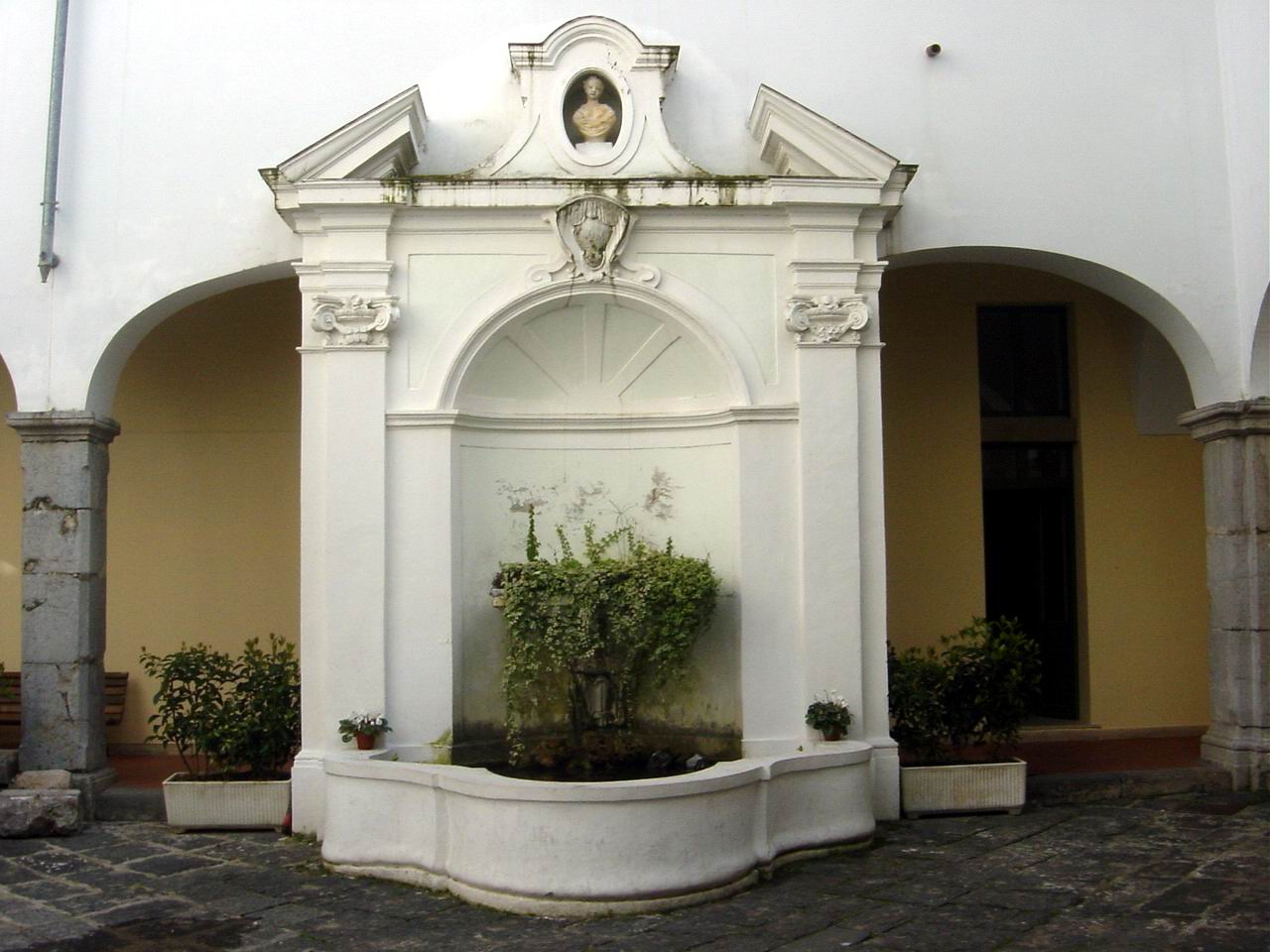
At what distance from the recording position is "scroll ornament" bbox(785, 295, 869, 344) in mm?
7781

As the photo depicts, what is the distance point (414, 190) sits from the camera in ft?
25.1

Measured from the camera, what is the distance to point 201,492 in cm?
999

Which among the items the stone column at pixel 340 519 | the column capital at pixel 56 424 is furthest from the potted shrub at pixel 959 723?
the column capital at pixel 56 424

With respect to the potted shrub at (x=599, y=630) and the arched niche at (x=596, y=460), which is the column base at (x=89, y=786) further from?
the potted shrub at (x=599, y=630)

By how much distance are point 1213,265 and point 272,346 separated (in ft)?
22.6

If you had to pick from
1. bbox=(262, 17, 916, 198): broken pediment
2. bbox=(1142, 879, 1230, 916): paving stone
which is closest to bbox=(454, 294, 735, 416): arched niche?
bbox=(262, 17, 916, 198): broken pediment

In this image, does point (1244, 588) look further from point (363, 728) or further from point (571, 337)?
point (363, 728)

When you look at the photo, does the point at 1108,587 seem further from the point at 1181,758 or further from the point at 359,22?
the point at 359,22

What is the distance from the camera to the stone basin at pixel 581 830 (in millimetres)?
6035

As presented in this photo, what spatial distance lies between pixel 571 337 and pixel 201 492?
3.61m

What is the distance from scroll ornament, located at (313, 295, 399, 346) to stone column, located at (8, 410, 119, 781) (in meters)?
1.71

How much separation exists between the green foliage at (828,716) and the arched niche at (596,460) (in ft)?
1.73

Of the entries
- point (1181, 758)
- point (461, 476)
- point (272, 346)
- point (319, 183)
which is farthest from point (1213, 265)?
point (272, 346)

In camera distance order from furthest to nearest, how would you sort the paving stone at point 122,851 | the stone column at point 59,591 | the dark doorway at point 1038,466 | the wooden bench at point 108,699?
the dark doorway at point 1038,466 < the wooden bench at point 108,699 < the stone column at point 59,591 < the paving stone at point 122,851
